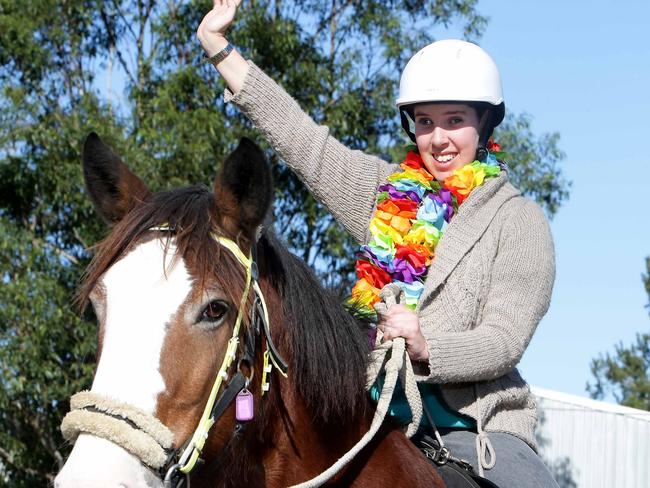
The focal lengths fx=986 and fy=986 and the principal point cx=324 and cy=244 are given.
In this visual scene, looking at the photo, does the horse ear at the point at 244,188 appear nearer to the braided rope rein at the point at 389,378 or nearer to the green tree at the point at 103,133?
the braided rope rein at the point at 389,378

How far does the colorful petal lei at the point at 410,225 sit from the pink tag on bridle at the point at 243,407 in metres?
1.02

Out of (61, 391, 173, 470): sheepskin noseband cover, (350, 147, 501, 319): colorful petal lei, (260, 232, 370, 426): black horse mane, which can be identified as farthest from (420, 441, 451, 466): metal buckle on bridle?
(61, 391, 173, 470): sheepskin noseband cover

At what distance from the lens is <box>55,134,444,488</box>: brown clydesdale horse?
2740 mm

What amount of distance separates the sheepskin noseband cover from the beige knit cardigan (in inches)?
45.6

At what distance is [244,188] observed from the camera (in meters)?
3.20

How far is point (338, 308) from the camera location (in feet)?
11.5

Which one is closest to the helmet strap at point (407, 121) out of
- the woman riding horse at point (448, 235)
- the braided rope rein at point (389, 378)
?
the woman riding horse at point (448, 235)

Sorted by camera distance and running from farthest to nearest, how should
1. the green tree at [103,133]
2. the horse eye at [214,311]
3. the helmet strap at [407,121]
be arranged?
1. the green tree at [103,133]
2. the helmet strap at [407,121]
3. the horse eye at [214,311]

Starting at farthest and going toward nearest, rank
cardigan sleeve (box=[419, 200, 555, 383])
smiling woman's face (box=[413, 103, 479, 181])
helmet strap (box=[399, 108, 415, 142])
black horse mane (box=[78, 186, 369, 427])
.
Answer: helmet strap (box=[399, 108, 415, 142]), smiling woman's face (box=[413, 103, 479, 181]), cardigan sleeve (box=[419, 200, 555, 383]), black horse mane (box=[78, 186, 369, 427])

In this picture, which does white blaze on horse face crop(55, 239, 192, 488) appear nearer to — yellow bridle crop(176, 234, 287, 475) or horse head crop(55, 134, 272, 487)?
horse head crop(55, 134, 272, 487)

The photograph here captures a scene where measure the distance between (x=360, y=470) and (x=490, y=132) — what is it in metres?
1.76

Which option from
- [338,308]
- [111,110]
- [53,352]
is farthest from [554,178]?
[338,308]

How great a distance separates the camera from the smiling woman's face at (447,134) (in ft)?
13.8

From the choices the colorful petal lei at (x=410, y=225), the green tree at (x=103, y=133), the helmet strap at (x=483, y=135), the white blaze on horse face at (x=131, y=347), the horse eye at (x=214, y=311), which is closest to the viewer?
the white blaze on horse face at (x=131, y=347)
